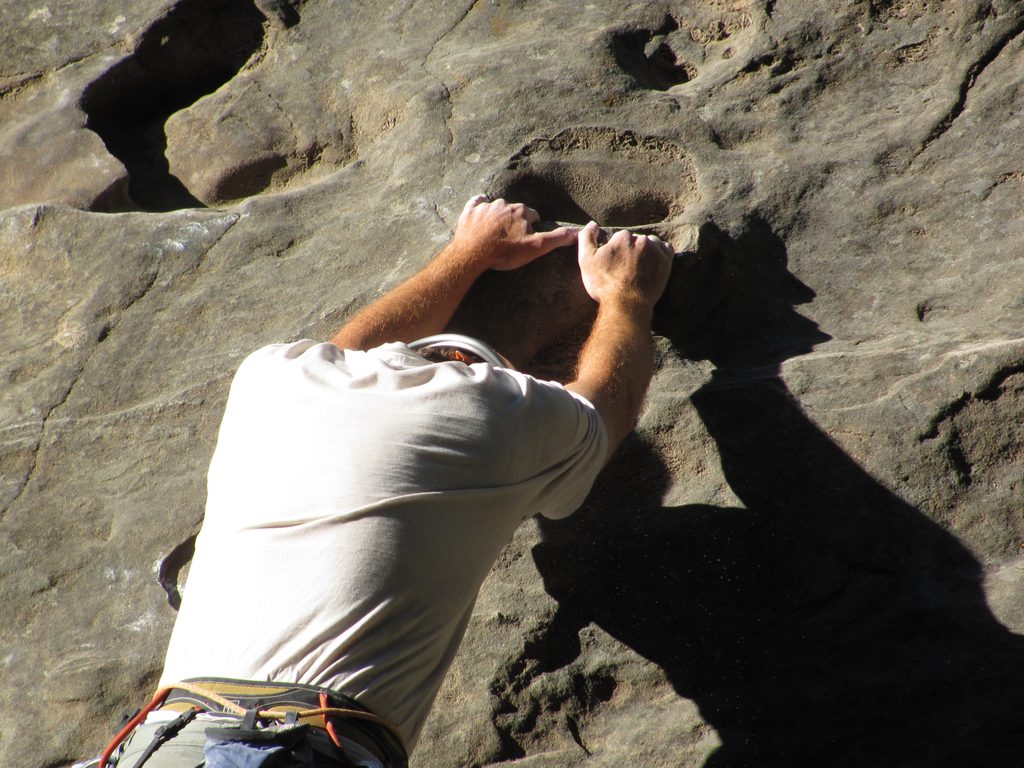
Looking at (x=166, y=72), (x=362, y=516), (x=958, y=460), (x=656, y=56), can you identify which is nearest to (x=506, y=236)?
(x=656, y=56)

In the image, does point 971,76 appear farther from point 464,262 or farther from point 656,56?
point 464,262

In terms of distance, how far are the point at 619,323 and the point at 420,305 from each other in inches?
16.2

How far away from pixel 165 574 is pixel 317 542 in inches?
30.4

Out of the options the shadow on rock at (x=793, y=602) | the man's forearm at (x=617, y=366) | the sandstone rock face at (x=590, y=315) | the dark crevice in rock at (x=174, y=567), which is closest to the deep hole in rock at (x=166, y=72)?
the sandstone rock face at (x=590, y=315)

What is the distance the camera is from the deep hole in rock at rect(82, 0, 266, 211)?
2721mm

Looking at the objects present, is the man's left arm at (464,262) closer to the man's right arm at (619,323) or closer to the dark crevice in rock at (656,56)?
the man's right arm at (619,323)

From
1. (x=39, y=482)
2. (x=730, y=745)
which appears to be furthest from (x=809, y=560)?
(x=39, y=482)

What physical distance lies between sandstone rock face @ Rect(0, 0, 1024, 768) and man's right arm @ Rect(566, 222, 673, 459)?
10cm

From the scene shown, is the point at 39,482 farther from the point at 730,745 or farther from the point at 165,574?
the point at 730,745

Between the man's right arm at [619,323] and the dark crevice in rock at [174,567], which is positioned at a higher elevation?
the man's right arm at [619,323]

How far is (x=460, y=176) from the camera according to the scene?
227 centimetres

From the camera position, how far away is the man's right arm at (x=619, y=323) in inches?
68.4

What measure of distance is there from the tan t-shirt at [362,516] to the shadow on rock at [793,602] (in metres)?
0.42

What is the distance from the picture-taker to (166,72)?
2.80 meters
